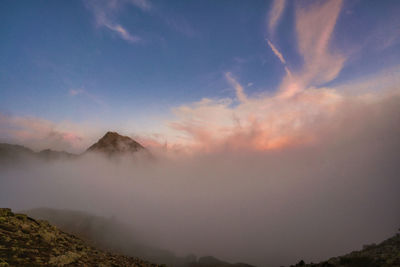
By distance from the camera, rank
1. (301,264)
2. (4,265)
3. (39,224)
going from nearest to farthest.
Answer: (4,265), (39,224), (301,264)

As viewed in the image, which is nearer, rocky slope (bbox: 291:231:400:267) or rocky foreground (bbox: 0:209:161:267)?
rocky foreground (bbox: 0:209:161:267)

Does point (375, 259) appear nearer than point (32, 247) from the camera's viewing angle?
No

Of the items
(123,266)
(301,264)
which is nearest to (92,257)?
(123,266)

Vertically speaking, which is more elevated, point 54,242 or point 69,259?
point 54,242

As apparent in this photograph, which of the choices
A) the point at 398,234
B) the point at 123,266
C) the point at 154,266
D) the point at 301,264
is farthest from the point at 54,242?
the point at 398,234

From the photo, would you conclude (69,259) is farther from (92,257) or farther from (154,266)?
(154,266)

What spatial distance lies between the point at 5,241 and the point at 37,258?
3.88m

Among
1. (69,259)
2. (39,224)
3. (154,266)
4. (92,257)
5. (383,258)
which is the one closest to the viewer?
(69,259)

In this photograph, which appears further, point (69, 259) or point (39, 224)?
point (39, 224)

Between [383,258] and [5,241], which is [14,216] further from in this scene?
[383,258]

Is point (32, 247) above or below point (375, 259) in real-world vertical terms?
above

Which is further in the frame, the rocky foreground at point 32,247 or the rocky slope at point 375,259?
the rocky slope at point 375,259

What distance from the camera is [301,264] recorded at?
106ft

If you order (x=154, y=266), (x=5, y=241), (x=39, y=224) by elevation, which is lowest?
(x=154, y=266)
